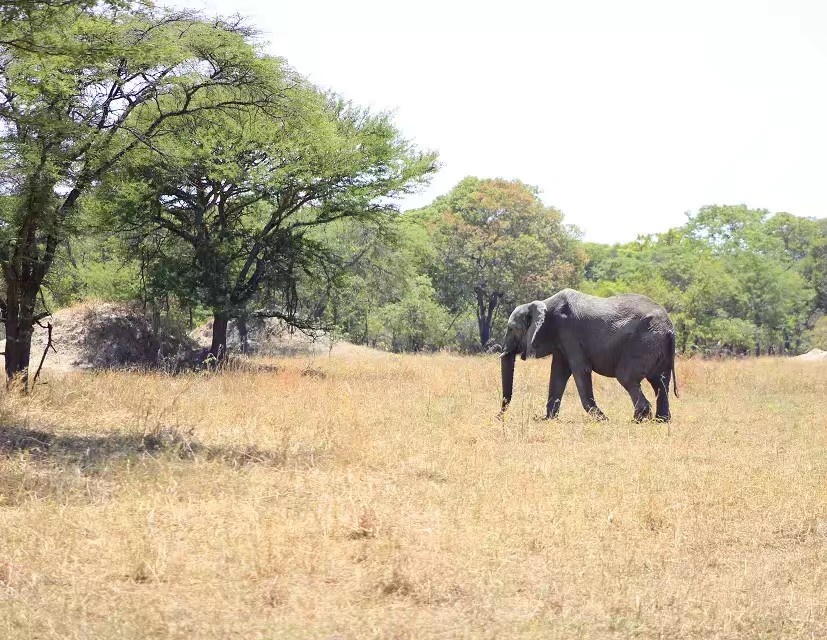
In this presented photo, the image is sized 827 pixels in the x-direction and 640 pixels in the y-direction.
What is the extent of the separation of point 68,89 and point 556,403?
872 cm

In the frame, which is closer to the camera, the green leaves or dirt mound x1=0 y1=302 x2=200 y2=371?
dirt mound x1=0 y1=302 x2=200 y2=371

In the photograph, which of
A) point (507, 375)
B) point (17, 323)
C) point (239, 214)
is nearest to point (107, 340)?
point (239, 214)

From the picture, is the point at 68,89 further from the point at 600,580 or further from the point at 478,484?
the point at 600,580

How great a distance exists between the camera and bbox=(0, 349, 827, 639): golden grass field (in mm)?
4977

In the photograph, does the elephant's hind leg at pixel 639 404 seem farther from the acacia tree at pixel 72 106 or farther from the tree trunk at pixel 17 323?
the tree trunk at pixel 17 323

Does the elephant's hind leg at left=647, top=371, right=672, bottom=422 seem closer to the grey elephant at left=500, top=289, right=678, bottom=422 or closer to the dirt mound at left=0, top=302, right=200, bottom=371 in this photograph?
the grey elephant at left=500, top=289, right=678, bottom=422

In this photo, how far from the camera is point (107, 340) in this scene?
80.5 ft

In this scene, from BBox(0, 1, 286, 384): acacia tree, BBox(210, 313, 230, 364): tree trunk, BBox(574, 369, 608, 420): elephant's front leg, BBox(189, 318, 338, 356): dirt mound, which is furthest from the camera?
BBox(189, 318, 338, 356): dirt mound

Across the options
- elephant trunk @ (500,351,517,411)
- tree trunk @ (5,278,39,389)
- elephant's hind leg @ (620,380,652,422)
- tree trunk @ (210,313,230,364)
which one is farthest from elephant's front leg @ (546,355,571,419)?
tree trunk @ (210,313,230,364)

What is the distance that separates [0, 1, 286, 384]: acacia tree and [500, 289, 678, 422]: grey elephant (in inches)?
220

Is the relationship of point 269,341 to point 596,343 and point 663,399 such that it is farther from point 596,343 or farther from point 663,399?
point 663,399

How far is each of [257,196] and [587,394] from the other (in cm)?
1361

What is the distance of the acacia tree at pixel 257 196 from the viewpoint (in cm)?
2216

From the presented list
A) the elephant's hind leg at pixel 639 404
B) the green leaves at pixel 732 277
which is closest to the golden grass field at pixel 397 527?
the elephant's hind leg at pixel 639 404
